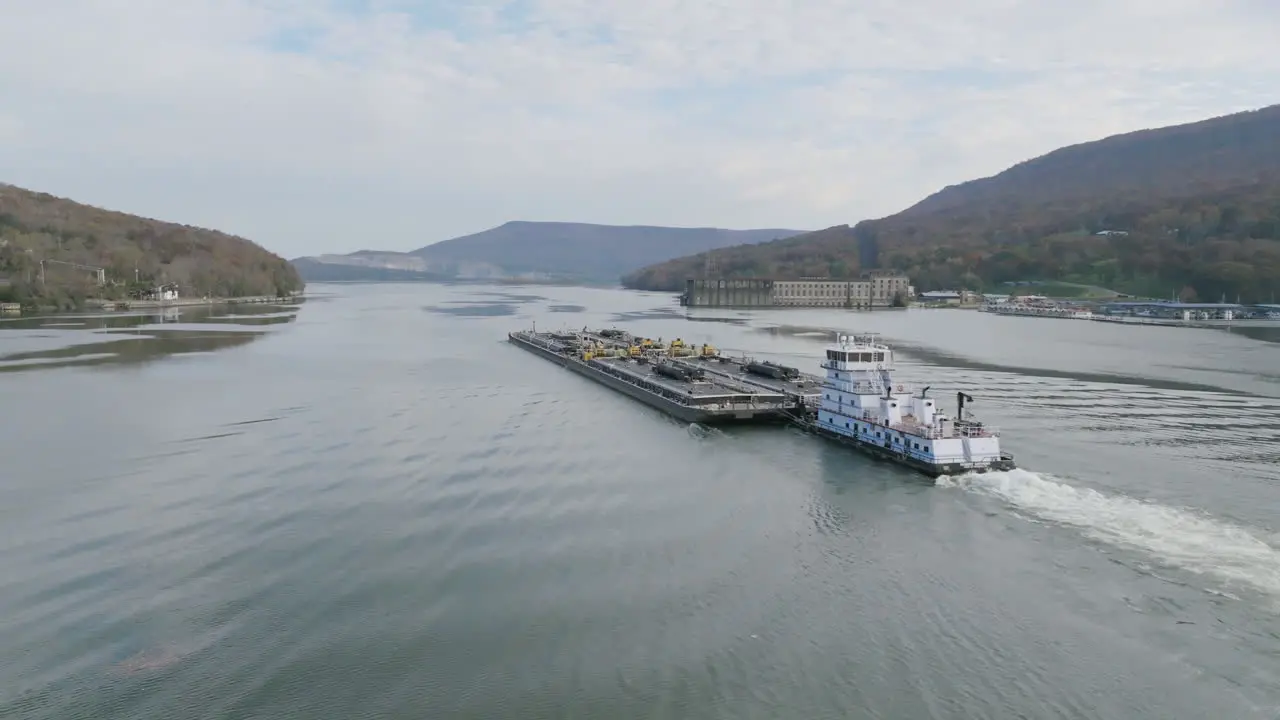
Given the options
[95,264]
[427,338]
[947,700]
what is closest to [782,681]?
[947,700]

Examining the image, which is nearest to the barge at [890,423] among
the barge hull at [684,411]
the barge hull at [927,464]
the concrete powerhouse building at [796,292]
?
the barge hull at [927,464]

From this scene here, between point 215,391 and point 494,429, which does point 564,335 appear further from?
point 494,429

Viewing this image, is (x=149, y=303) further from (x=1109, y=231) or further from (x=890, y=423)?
(x=1109, y=231)

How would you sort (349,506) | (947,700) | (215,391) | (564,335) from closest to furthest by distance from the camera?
(947,700), (349,506), (215,391), (564,335)

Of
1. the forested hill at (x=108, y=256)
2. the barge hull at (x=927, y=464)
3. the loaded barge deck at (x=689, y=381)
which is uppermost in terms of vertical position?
the forested hill at (x=108, y=256)

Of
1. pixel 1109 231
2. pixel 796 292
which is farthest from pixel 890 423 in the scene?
pixel 1109 231

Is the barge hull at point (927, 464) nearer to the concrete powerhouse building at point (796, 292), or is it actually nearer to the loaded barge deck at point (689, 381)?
the loaded barge deck at point (689, 381)
